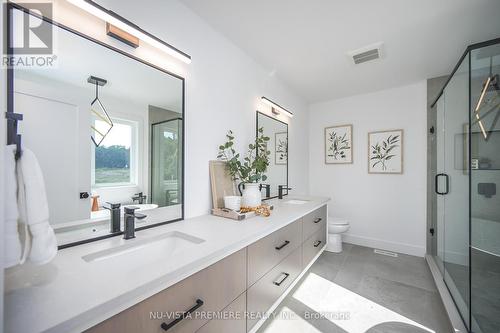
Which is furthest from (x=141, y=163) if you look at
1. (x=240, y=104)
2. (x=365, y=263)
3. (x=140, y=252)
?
(x=365, y=263)

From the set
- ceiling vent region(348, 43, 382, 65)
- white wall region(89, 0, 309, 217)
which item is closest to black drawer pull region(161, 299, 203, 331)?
white wall region(89, 0, 309, 217)

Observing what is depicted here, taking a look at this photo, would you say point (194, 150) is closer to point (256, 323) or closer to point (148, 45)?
point (148, 45)

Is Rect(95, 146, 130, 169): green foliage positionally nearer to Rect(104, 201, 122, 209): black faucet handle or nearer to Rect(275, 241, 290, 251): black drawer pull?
Rect(104, 201, 122, 209): black faucet handle

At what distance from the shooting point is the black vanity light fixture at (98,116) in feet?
3.58

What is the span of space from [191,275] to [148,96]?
3.65ft

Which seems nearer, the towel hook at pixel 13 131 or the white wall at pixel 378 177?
the towel hook at pixel 13 131

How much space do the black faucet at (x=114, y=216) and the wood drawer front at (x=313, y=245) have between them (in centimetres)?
158

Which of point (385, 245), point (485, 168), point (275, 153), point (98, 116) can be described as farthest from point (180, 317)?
point (385, 245)

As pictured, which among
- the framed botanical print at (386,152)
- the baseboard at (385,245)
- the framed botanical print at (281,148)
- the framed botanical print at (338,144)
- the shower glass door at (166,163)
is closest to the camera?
the shower glass door at (166,163)

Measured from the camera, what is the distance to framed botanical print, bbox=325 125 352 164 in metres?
3.43

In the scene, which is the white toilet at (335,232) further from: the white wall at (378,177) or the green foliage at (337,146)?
the green foliage at (337,146)

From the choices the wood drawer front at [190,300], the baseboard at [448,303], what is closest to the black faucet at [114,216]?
the wood drawer front at [190,300]

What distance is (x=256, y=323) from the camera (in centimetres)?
131

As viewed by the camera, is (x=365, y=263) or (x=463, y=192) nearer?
(x=463, y=192)
